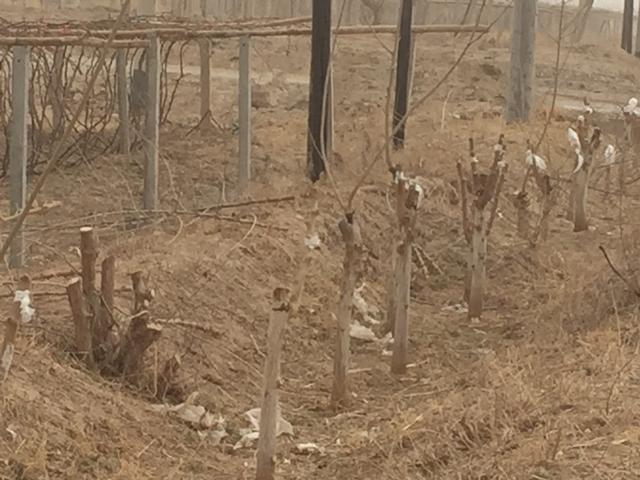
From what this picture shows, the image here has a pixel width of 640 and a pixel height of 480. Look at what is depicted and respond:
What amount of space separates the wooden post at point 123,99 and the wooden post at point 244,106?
77.3 inches

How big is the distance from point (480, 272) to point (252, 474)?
9.95 ft

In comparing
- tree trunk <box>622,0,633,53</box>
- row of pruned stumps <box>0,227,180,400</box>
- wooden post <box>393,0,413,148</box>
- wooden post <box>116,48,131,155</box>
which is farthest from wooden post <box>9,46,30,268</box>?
tree trunk <box>622,0,633,53</box>

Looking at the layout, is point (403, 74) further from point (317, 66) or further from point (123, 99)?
point (123, 99)

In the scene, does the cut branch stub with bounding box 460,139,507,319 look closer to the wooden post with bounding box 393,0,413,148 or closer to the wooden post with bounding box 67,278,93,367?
the wooden post with bounding box 67,278,93,367

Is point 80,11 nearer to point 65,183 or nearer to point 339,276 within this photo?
point 65,183

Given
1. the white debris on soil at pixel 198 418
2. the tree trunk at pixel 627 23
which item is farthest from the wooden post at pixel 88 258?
the tree trunk at pixel 627 23

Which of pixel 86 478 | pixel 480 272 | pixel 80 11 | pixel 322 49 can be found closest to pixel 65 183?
pixel 322 49

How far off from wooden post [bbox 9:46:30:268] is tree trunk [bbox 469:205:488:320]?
2942 millimetres

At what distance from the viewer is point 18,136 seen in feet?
25.8

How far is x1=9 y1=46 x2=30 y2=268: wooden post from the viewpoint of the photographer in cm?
777

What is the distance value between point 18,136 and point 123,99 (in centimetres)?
443

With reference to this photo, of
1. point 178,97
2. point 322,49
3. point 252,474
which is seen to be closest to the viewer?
point 252,474

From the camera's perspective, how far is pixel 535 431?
14.8 ft

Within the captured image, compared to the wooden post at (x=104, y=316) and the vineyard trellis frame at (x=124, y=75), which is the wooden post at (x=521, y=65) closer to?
the vineyard trellis frame at (x=124, y=75)
